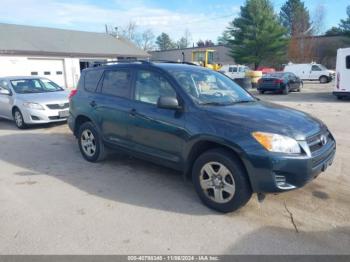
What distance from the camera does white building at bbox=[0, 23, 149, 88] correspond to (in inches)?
1042

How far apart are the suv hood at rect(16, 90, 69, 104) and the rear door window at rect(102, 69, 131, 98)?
14.6ft

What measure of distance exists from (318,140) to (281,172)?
0.73 metres

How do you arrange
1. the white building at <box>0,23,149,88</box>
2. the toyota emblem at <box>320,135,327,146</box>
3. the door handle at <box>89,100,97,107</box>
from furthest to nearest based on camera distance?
1. the white building at <box>0,23,149,88</box>
2. the door handle at <box>89,100,97,107</box>
3. the toyota emblem at <box>320,135,327,146</box>

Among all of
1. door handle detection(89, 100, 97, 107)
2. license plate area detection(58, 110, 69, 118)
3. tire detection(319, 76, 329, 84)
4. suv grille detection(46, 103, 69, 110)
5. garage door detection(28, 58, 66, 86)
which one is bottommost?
tire detection(319, 76, 329, 84)

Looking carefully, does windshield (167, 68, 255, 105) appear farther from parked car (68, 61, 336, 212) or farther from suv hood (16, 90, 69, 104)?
suv hood (16, 90, 69, 104)

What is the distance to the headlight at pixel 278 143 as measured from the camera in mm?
3609

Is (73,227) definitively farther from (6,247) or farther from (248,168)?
(248,168)

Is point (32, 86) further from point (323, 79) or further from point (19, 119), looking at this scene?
point (323, 79)

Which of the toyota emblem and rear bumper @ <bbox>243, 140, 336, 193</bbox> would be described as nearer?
rear bumper @ <bbox>243, 140, 336, 193</bbox>

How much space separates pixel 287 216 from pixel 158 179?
6.71 feet

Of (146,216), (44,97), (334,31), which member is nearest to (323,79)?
(334,31)

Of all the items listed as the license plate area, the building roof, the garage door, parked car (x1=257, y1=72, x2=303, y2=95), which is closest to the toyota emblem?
the license plate area

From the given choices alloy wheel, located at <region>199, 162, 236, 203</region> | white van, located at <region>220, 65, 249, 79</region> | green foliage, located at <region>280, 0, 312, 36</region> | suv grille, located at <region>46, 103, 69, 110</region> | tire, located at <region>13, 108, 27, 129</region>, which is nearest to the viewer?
alloy wheel, located at <region>199, 162, 236, 203</region>

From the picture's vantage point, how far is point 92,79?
6141 millimetres
